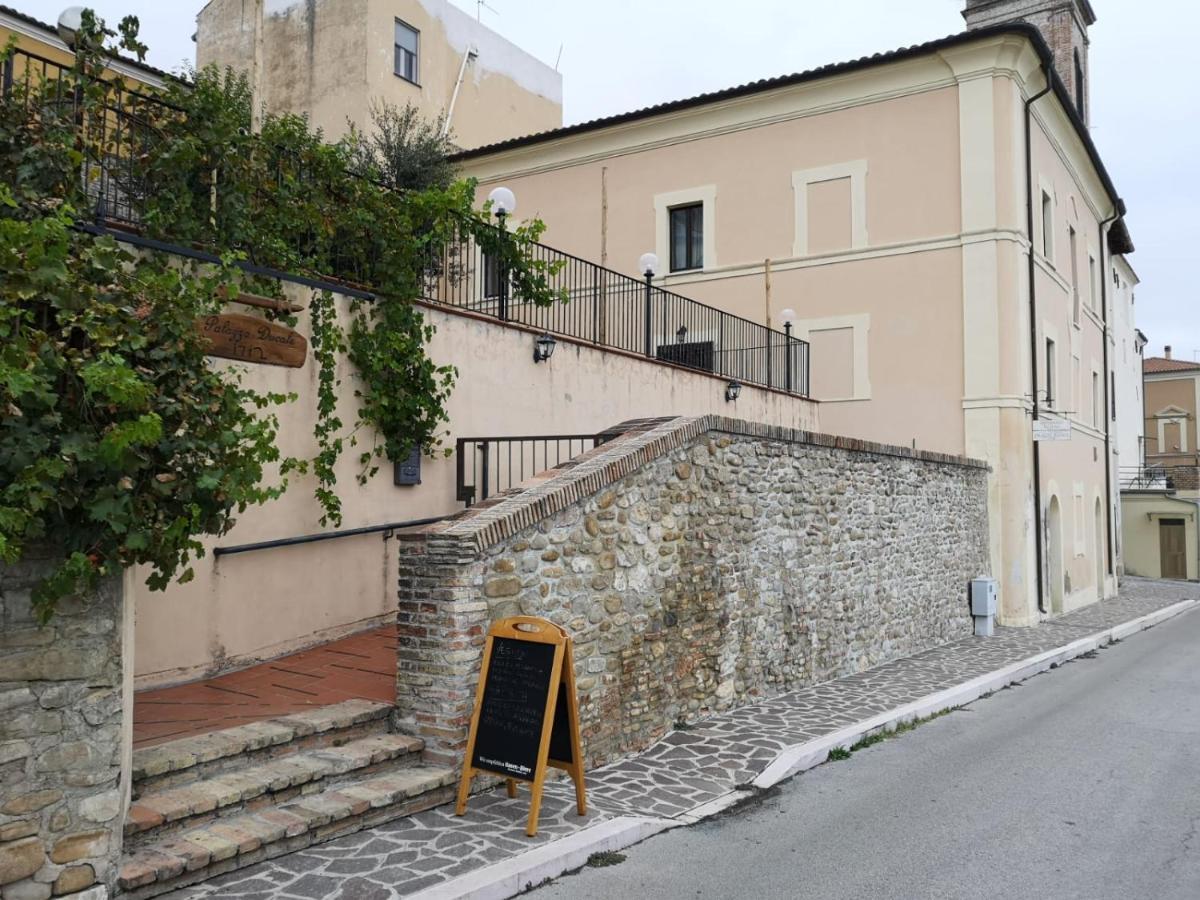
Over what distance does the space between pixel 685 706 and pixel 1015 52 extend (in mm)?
13628

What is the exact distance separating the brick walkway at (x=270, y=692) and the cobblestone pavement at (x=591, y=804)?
1.10 meters

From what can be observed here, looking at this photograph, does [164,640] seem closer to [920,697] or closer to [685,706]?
[685,706]

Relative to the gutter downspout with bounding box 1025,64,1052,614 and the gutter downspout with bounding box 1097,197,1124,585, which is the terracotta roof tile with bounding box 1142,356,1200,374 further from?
the gutter downspout with bounding box 1025,64,1052,614

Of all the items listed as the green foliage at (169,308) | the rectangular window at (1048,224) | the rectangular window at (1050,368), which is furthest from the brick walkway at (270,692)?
the rectangular window at (1048,224)

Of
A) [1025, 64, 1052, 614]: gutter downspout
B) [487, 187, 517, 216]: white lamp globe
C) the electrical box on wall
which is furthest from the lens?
[1025, 64, 1052, 614]: gutter downspout

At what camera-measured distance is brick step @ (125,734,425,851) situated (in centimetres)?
424

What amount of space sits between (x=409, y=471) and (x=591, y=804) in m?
3.65

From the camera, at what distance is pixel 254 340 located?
6.64 m

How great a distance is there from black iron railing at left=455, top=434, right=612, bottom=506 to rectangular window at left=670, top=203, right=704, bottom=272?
10.7 meters

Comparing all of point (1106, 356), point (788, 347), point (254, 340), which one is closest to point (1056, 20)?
point (1106, 356)

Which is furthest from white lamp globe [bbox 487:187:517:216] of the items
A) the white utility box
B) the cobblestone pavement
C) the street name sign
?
the street name sign

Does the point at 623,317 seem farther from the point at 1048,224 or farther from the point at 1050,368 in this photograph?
the point at 1048,224

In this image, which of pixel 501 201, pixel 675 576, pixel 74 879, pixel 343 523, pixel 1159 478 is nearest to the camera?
pixel 74 879

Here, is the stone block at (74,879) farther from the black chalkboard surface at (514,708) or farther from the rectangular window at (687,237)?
the rectangular window at (687,237)
